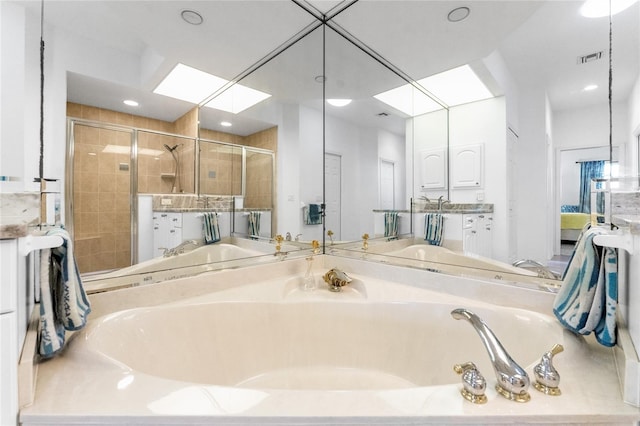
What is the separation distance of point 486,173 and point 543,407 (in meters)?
0.98

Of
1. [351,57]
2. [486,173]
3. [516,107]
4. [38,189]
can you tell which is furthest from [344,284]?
[351,57]

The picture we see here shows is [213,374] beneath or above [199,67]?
beneath

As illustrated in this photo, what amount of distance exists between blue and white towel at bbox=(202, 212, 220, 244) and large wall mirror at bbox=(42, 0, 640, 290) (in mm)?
113

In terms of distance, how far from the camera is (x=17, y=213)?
2.45 ft

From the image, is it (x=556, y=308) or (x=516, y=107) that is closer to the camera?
(x=556, y=308)

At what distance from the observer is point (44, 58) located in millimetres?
1092

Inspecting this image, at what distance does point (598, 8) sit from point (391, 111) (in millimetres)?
974

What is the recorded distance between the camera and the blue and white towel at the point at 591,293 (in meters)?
0.79

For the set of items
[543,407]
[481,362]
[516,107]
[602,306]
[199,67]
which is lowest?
[481,362]

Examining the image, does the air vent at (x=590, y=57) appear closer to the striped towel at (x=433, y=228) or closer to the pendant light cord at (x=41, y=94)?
the striped towel at (x=433, y=228)

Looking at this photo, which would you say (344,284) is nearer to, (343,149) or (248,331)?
(248,331)

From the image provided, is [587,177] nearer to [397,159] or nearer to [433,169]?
[433,169]

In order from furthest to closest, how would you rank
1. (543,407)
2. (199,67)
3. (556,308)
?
(199,67)
(556,308)
(543,407)

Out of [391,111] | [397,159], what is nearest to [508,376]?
[397,159]
